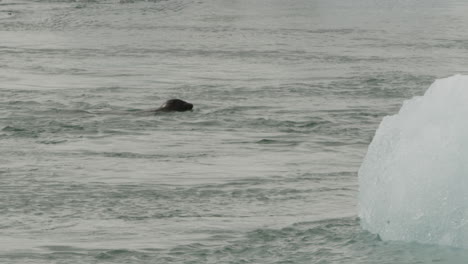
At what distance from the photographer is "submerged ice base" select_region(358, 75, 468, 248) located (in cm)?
1173

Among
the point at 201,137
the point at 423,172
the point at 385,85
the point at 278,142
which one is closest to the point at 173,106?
the point at 201,137

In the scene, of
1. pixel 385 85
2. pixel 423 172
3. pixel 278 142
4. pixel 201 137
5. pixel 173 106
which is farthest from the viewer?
pixel 385 85

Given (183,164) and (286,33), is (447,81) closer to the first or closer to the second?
(183,164)

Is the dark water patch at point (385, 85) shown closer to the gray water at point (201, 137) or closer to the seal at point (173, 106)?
the gray water at point (201, 137)

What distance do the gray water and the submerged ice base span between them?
172 millimetres

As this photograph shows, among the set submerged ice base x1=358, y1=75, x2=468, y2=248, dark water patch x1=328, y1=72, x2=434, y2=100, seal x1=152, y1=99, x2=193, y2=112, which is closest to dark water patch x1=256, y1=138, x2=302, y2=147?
seal x1=152, y1=99, x2=193, y2=112

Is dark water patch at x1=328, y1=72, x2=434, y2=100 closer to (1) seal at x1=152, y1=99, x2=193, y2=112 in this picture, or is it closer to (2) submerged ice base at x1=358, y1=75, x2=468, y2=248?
(1) seal at x1=152, y1=99, x2=193, y2=112

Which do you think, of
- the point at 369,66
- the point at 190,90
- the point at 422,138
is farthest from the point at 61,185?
the point at 369,66

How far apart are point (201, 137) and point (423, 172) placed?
775 cm

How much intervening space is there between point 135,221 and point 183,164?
3376 mm

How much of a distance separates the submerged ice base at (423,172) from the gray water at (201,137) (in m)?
0.17

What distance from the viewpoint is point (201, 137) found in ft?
63.7

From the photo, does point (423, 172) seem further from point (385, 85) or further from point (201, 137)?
point (385, 85)

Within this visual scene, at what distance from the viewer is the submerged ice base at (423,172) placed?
11734mm
